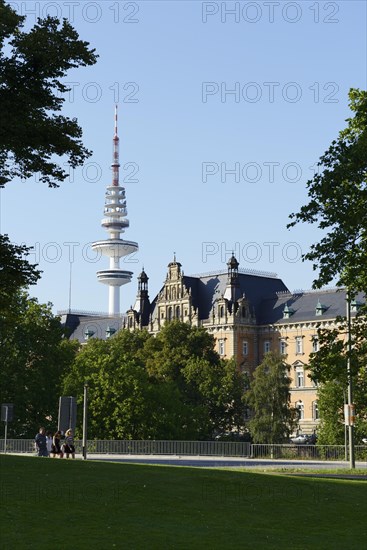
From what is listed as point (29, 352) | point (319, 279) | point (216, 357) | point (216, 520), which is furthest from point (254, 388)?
point (216, 520)

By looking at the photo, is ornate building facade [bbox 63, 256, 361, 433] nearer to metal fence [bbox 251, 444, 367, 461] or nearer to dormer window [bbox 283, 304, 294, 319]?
dormer window [bbox 283, 304, 294, 319]

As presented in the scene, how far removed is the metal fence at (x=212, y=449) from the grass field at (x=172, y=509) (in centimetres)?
3195

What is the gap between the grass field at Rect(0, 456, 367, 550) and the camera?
64.1 ft

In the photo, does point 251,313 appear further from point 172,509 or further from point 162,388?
point 172,509

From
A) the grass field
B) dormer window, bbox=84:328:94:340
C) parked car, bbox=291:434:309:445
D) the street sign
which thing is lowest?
the grass field

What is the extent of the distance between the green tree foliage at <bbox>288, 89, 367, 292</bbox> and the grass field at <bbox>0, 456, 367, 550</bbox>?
8995mm

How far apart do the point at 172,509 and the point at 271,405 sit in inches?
2751

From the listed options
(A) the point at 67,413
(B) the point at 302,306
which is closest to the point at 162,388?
(A) the point at 67,413

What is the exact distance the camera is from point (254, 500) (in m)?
25.0

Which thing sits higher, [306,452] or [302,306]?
[302,306]

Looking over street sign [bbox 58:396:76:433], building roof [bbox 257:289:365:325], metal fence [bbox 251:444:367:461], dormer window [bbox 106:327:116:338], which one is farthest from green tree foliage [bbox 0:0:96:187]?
dormer window [bbox 106:327:116:338]

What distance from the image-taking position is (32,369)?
273 feet

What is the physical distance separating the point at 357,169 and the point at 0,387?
5067 cm

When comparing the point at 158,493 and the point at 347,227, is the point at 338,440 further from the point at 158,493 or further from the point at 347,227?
the point at 158,493
